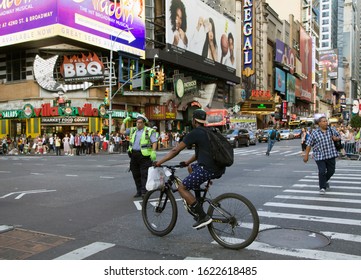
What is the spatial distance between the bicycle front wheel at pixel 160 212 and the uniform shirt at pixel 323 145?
4.62m

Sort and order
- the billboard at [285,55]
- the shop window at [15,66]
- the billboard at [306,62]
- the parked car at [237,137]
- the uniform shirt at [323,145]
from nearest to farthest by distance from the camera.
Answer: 1. the uniform shirt at [323,145]
2. the parked car at [237,137]
3. the shop window at [15,66]
4. the billboard at [285,55]
5. the billboard at [306,62]

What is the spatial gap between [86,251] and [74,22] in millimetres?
32549

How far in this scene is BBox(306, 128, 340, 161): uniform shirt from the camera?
866 centimetres

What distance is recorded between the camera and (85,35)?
34781mm

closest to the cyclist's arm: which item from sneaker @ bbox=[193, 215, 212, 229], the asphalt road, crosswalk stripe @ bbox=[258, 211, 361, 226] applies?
sneaker @ bbox=[193, 215, 212, 229]

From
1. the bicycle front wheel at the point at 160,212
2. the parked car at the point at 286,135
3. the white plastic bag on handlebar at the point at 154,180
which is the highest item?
the white plastic bag on handlebar at the point at 154,180

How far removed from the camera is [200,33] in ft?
173

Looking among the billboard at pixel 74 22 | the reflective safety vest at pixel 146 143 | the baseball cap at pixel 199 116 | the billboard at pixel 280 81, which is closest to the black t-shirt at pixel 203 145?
the baseball cap at pixel 199 116

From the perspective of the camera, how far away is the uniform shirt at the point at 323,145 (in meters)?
8.66

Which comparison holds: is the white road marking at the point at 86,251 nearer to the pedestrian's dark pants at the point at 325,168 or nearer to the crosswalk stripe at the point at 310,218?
the crosswalk stripe at the point at 310,218

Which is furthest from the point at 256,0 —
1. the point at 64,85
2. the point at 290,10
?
the point at 64,85

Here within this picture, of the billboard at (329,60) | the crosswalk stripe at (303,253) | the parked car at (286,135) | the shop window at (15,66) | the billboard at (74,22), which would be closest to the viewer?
the crosswalk stripe at (303,253)

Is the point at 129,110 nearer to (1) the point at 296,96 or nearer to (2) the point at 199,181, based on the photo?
(2) the point at 199,181

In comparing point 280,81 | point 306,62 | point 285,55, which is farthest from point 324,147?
point 306,62
